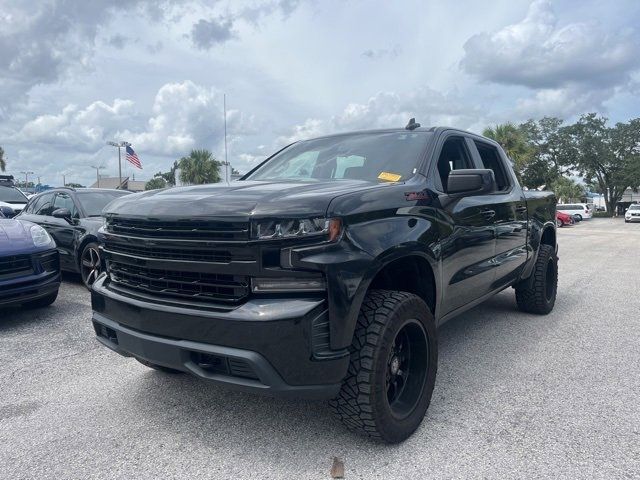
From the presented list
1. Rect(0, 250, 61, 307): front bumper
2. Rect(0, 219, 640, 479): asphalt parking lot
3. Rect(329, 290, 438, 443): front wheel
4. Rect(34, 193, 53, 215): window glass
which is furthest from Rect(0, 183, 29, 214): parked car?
Rect(329, 290, 438, 443): front wheel

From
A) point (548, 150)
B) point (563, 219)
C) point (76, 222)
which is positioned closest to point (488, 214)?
point (76, 222)

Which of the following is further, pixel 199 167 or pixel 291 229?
pixel 199 167

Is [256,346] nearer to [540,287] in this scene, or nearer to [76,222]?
[540,287]

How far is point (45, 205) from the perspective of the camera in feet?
26.6

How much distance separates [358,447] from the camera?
8.85 ft

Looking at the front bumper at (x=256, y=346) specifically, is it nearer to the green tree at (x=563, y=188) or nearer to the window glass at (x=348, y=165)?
the window glass at (x=348, y=165)

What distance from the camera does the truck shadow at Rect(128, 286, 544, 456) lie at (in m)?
2.74

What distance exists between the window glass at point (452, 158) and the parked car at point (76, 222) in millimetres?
4340

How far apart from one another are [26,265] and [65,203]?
9.13ft

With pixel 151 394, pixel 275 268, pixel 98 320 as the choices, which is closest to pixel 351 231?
pixel 275 268

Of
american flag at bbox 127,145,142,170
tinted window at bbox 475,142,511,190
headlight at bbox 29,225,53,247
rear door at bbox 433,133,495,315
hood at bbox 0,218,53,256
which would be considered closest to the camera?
rear door at bbox 433,133,495,315

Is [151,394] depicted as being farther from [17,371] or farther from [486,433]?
[486,433]

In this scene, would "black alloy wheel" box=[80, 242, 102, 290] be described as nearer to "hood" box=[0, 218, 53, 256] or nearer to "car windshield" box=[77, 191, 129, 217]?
"car windshield" box=[77, 191, 129, 217]

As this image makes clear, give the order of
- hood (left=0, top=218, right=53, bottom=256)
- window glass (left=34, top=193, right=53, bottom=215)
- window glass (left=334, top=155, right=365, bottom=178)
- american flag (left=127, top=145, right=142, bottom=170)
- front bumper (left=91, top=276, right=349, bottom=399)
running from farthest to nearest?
american flag (left=127, top=145, right=142, bottom=170)
window glass (left=34, top=193, right=53, bottom=215)
hood (left=0, top=218, right=53, bottom=256)
window glass (left=334, top=155, right=365, bottom=178)
front bumper (left=91, top=276, right=349, bottom=399)
